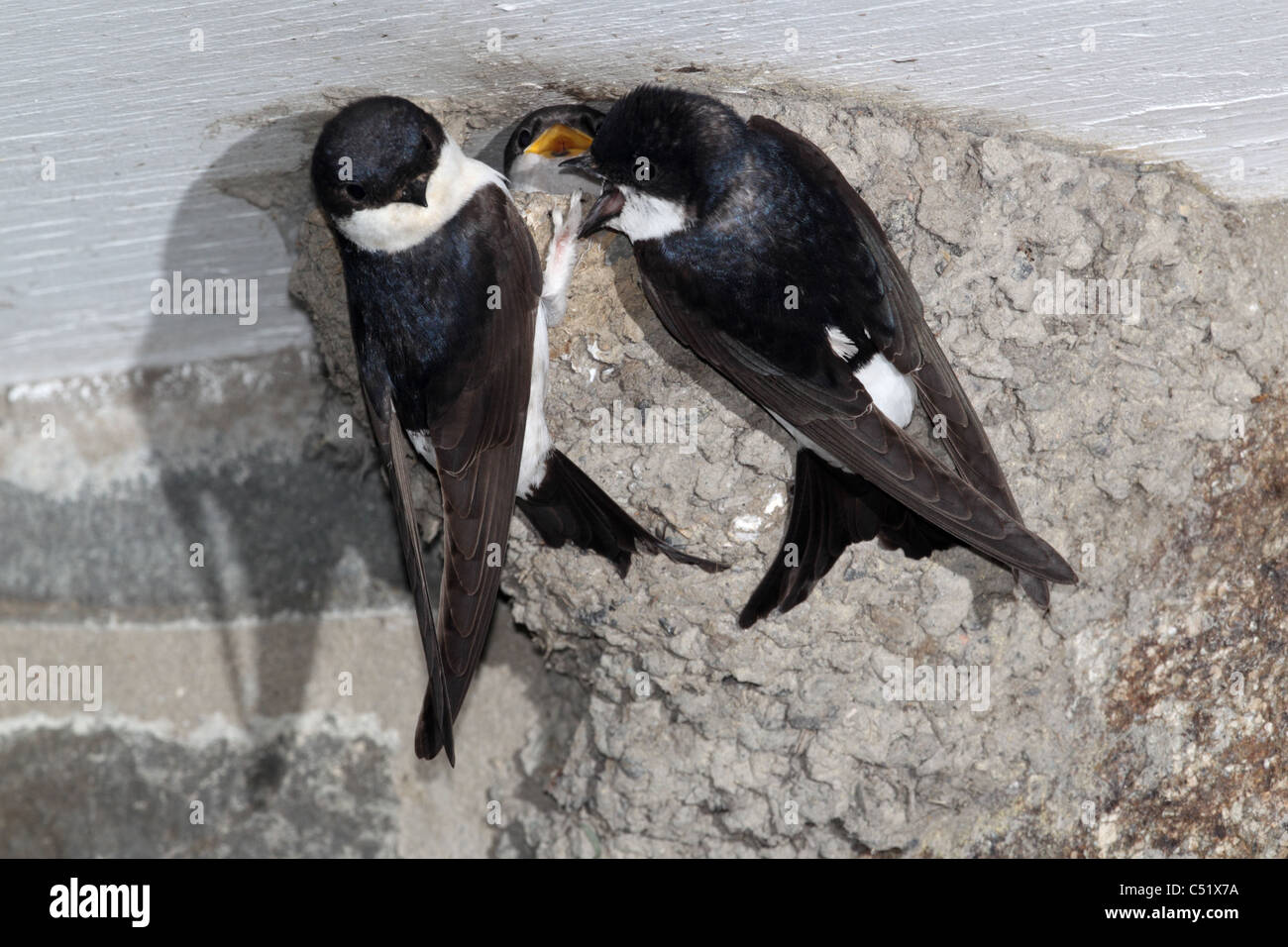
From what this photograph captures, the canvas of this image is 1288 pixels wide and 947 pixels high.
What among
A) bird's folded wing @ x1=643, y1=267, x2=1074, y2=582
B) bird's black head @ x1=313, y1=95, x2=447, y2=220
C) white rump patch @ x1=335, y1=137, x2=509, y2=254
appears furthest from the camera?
white rump patch @ x1=335, y1=137, x2=509, y2=254

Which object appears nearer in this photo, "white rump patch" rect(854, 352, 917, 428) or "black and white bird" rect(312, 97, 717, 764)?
"black and white bird" rect(312, 97, 717, 764)

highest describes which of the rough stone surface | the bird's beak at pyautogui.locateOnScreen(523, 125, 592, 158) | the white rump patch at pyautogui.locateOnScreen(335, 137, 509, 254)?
the bird's beak at pyautogui.locateOnScreen(523, 125, 592, 158)

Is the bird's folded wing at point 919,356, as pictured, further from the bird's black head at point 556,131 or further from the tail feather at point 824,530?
the bird's black head at point 556,131

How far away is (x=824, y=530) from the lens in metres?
2.65

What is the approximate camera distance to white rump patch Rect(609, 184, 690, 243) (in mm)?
2508

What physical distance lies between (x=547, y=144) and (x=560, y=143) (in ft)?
0.08

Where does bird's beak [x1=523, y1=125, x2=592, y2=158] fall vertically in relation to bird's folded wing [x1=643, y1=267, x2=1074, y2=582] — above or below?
above

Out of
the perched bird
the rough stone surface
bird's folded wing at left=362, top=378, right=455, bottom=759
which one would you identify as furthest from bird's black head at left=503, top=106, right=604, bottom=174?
bird's folded wing at left=362, top=378, right=455, bottom=759

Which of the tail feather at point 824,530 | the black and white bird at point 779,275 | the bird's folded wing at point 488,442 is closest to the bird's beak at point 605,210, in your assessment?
the black and white bird at point 779,275

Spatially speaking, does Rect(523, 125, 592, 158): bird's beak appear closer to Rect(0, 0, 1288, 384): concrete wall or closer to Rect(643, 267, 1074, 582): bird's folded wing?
Rect(0, 0, 1288, 384): concrete wall

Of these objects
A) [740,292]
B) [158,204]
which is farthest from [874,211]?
[158,204]

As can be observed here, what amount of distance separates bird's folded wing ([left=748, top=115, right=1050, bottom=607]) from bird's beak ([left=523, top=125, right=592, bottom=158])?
34 cm

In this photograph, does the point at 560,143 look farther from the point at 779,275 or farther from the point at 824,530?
the point at 824,530

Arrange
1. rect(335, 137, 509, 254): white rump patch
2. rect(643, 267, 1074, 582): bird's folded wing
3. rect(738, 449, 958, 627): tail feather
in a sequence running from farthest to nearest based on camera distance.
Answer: rect(738, 449, 958, 627): tail feather, rect(335, 137, 509, 254): white rump patch, rect(643, 267, 1074, 582): bird's folded wing
